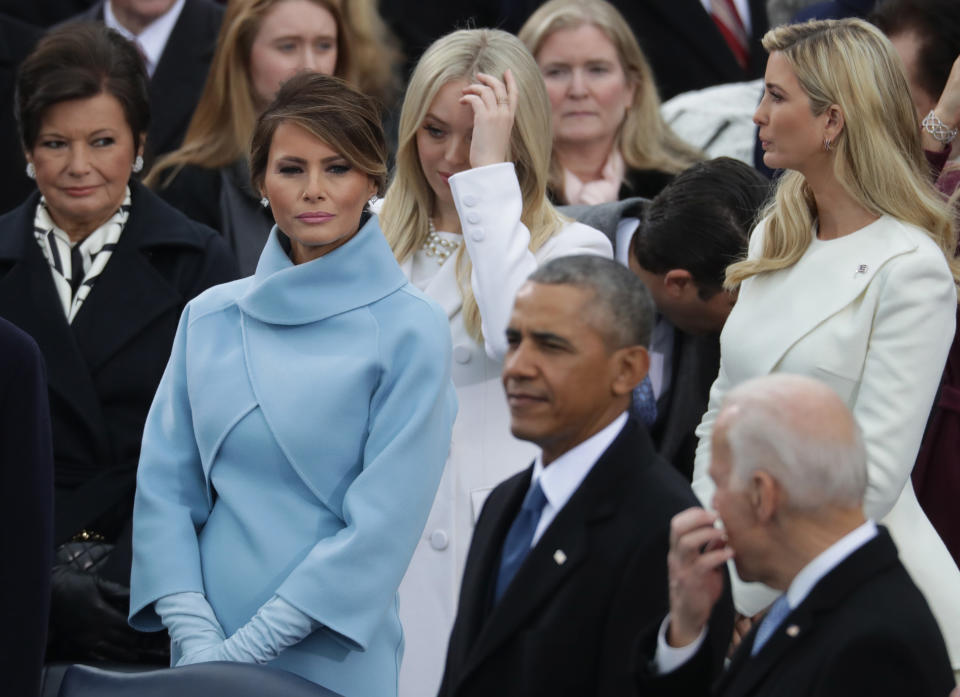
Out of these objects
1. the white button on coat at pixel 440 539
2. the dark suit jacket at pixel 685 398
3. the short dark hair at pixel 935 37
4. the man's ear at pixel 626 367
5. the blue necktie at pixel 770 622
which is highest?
the short dark hair at pixel 935 37

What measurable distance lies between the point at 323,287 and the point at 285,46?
1.96 meters

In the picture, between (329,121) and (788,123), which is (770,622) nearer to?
(788,123)

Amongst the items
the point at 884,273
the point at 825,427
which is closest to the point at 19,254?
the point at 884,273

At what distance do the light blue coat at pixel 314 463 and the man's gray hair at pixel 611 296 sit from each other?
739 mm

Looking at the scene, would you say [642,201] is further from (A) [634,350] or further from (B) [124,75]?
(A) [634,350]

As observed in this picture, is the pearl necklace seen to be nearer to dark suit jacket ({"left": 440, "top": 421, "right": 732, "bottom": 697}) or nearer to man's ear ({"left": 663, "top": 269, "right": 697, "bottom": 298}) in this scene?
man's ear ({"left": 663, "top": 269, "right": 697, "bottom": 298})

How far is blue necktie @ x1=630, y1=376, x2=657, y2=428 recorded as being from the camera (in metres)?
4.01

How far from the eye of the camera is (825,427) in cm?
251

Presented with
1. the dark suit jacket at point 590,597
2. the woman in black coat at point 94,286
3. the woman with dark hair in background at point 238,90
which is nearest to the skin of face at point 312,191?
the woman in black coat at point 94,286

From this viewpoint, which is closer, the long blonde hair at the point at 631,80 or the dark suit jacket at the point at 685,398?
the dark suit jacket at the point at 685,398

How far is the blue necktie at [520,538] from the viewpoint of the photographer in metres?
2.67

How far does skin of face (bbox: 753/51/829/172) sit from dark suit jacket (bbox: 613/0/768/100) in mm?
2527

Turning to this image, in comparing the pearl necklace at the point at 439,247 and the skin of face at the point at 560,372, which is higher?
the skin of face at the point at 560,372

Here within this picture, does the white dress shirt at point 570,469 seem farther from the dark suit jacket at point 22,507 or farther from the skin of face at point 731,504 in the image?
the dark suit jacket at point 22,507
